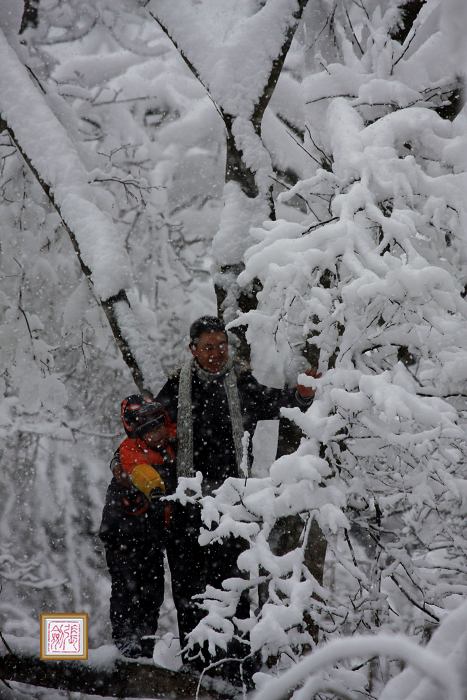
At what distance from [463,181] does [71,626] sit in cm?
353

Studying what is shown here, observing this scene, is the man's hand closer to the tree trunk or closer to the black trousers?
the black trousers

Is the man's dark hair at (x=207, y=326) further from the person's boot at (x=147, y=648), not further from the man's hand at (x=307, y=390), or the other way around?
the person's boot at (x=147, y=648)

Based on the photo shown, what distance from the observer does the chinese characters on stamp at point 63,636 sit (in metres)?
3.42

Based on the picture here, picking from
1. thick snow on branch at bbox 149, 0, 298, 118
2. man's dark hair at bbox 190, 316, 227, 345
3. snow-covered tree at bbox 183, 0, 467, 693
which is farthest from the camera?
thick snow on branch at bbox 149, 0, 298, 118

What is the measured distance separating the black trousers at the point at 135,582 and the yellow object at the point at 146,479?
481mm

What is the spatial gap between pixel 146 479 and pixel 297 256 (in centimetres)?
162

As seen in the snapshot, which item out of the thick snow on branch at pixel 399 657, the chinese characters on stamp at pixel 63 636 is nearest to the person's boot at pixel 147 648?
the chinese characters on stamp at pixel 63 636

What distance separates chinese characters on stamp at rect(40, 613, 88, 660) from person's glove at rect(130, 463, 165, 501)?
3.09ft

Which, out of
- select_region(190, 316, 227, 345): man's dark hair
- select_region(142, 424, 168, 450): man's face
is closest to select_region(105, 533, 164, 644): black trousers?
select_region(142, 424, 168, 450): man's face

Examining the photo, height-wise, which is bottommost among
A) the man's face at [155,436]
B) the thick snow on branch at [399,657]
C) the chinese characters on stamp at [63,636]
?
the chinese characters on stamp at [63,636]

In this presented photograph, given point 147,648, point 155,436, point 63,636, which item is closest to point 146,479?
point 155,436

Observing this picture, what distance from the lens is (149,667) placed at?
327cm

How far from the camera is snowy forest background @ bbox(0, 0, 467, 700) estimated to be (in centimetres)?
214

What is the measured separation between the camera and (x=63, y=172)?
4.28 m
